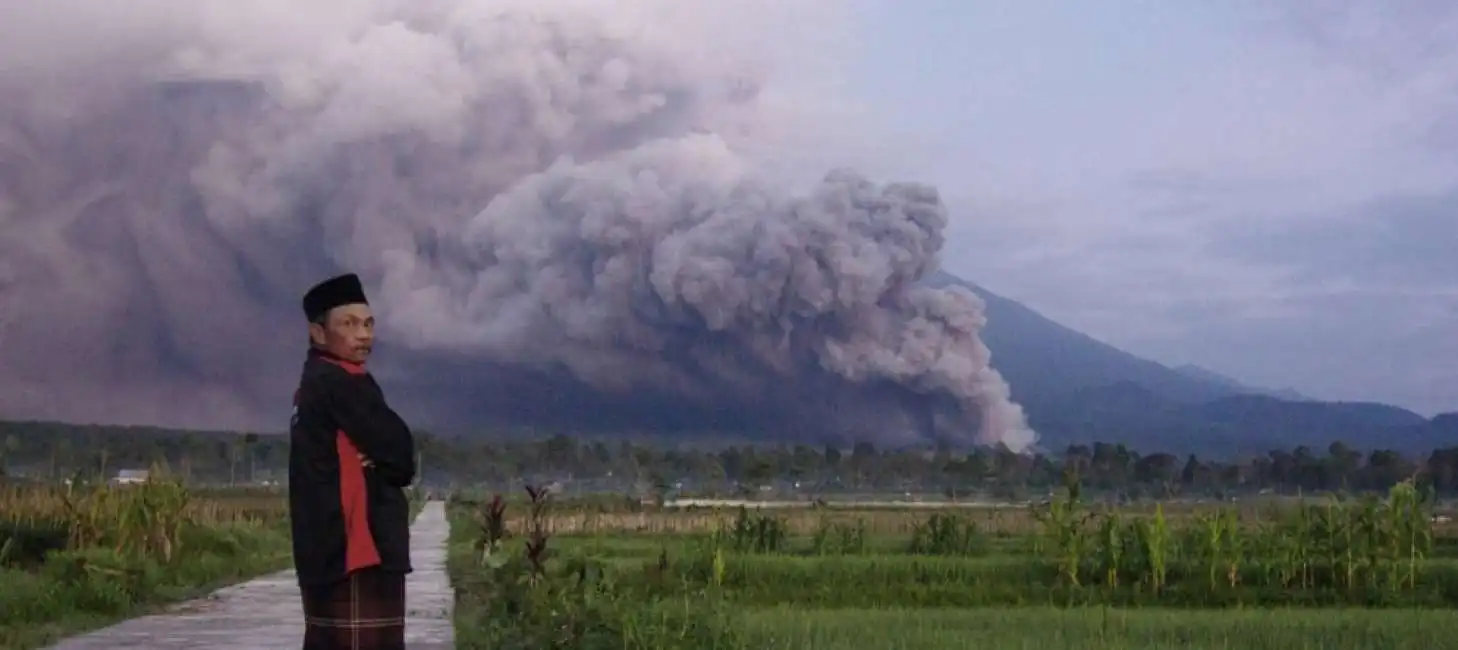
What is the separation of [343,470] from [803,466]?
101695mm

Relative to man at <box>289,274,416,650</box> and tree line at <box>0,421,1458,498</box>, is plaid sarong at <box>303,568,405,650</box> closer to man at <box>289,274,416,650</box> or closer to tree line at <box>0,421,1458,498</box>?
man at <box>289,274,416,650</box>

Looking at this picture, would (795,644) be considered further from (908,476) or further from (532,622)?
(908,476)

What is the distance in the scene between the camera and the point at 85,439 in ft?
407

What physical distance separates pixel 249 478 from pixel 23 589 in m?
103

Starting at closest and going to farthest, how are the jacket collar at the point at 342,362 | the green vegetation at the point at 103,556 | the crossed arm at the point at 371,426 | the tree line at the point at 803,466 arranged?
the crossed arm at the point at 371,426 < the jacket collar at the point at 342,362 < the green vegetation at the point at 103,556 < the tree line at the point at 803,466

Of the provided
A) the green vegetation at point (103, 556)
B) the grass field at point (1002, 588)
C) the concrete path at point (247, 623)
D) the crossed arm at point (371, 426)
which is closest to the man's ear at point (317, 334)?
the crossed arm at point (371, 426)

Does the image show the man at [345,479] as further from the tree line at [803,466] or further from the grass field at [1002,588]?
the tree line at [803,466]

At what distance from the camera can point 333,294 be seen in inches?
216

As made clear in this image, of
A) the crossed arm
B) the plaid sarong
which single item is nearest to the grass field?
the plaid sarong

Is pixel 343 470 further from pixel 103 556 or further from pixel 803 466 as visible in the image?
pixel 803 466

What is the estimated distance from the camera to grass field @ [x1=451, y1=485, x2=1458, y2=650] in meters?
10.7

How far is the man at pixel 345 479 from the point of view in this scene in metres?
5.34

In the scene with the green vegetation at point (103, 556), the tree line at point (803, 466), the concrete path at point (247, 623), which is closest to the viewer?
the concrete path at point (247, 623)

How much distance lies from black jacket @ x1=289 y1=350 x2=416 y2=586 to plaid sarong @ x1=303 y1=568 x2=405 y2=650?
2.1 inches
